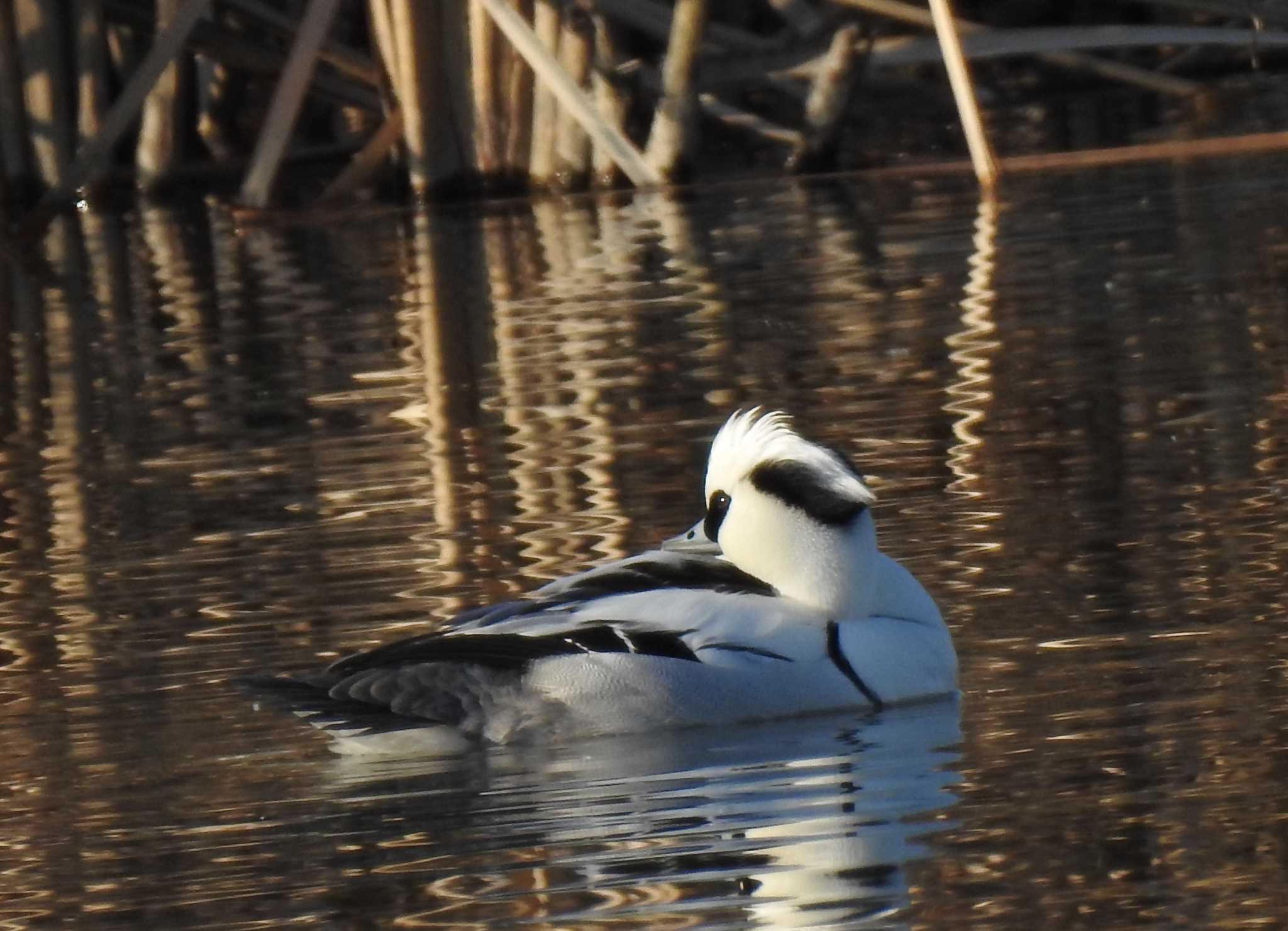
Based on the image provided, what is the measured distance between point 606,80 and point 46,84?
10.5 feet

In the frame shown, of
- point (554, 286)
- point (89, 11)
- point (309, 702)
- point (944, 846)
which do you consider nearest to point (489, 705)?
point (309, 702)

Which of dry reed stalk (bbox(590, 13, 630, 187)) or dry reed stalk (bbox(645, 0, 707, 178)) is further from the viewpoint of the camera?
dry reed stalk (bbox(590, 13, 630, 187))

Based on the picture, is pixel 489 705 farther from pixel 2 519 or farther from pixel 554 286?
pixel 554 286

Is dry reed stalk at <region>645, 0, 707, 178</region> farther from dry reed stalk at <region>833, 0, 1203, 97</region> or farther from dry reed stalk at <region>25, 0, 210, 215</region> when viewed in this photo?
dry reed stalk at <region>25, 0, 210, 215</region>

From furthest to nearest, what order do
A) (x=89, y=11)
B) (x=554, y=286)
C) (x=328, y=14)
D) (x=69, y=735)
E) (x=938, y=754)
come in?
(x=89, y=11) < (x=328, y=14) < (x=554, y=286) < (x=69, y=735) < (x=938, y=754)

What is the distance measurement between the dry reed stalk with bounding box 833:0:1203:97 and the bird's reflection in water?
9895mm

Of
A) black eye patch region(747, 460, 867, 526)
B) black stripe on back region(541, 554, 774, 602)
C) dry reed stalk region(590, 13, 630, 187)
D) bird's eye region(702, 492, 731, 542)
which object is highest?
dry reed stalk region(590, 13, 630, 187)

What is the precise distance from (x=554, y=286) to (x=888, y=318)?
2.13 metres

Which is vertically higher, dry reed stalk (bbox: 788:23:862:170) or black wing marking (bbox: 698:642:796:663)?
dry reed stalk (bbox: 788:23:862:170)

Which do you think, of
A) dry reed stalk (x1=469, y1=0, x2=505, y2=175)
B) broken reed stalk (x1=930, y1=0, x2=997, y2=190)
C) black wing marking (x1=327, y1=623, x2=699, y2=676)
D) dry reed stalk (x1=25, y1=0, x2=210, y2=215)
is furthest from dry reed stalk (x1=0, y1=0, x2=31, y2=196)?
black wing marking (x1=327, y1=623, x2=699, y2=676)

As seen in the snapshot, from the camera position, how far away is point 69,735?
17.4 ft

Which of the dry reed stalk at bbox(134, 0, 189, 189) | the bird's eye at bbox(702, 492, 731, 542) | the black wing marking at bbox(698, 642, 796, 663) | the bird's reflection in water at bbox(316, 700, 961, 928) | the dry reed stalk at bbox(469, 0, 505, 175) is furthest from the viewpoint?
the dry reed stalk at bbox(134, 0, 189, 189)

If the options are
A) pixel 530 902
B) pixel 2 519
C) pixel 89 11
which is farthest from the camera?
pixel 89 11

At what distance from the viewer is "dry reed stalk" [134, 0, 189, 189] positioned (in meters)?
16.2
